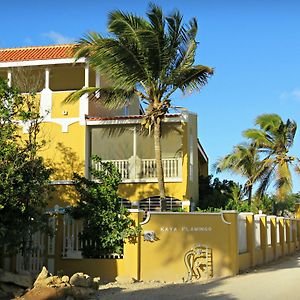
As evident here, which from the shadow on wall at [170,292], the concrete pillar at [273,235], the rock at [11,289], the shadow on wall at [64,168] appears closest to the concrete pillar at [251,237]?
the concrete pillar at [273,235]

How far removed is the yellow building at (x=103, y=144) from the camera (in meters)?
20.4

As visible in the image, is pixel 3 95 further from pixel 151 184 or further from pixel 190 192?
pixel 190 192

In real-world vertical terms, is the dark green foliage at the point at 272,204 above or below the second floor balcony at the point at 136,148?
below

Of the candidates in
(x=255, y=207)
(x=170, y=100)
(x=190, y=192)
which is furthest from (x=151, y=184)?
(x=255, y=207)

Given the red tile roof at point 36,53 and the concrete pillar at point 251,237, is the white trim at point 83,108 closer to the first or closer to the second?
the red tile roof at point 36,53

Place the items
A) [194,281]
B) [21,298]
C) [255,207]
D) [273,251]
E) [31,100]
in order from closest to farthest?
[21,298] → [194,281] → [31,100] → [273,251] → [255,207]

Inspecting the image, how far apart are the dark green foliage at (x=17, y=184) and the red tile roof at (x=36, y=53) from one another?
7.87 meters

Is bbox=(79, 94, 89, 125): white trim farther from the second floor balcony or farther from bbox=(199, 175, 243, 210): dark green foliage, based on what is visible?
bbox=(199, 175, 243, 210): dark green foliage

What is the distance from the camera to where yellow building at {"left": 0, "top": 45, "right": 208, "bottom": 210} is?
20406mm

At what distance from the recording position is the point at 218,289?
1241 centimetres

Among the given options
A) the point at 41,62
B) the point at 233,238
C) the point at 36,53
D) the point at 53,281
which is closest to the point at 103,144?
the point at 41,62

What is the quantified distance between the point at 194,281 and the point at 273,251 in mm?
9011

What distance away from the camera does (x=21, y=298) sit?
1076 centimetres

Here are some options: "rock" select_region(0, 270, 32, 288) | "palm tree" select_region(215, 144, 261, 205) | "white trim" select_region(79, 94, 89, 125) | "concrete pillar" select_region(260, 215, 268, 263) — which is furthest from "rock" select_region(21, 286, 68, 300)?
"palm tree" select_region(215, 144, 261, 205)
